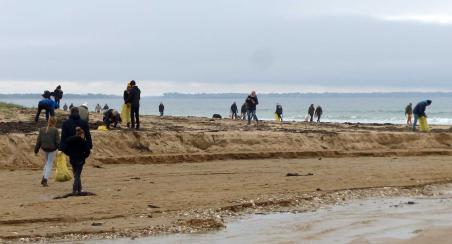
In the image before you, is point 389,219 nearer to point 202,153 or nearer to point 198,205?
point 198,205

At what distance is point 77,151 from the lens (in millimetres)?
14398

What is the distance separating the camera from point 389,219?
12.6 meters

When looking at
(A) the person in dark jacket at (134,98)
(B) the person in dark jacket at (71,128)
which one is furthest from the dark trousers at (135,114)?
(B) the person in dark jacket at (71,128)

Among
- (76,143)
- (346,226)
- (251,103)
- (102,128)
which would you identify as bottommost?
(346,226)

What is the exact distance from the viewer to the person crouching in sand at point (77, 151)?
14.3m

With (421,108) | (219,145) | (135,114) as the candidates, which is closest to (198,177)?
(219,145)

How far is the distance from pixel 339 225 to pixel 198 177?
252 inches

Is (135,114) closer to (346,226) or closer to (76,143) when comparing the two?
(76,143)

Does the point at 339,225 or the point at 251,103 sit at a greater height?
the point at 251,103

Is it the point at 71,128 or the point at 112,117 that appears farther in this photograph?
the point at 112,117

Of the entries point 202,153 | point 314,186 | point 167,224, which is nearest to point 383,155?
point 202,153

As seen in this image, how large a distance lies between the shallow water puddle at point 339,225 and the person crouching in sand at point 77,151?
3.68 metres

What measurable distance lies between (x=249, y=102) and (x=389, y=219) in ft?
67.5

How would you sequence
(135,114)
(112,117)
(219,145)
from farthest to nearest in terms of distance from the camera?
(112,117), (135,114), (219,145)
